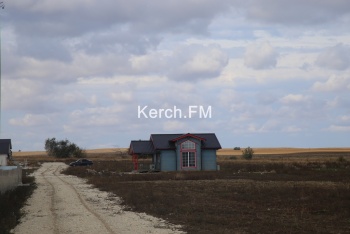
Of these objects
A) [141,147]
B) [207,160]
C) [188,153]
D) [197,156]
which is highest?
[141,147]

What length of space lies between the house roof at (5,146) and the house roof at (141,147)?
63.9ft

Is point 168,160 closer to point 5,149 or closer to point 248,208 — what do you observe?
point 5,149

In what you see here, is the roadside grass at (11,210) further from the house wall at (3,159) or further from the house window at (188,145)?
the house wall at (3,159)

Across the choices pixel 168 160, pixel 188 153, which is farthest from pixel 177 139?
pixel 168 160

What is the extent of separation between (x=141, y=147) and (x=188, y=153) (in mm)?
5552

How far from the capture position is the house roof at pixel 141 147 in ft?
184

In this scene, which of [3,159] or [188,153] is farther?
[3,159]

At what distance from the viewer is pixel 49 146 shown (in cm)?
14825

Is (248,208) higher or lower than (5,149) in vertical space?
lower

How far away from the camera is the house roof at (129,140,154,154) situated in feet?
184

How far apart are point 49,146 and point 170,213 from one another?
13320cm

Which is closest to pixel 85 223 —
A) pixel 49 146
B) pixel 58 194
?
pixel 58 194

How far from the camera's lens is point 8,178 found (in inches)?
1200

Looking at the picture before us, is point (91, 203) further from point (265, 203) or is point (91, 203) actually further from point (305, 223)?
point (305, 223)
